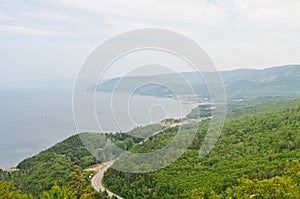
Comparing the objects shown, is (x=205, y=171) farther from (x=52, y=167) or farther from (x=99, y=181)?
(x=52, y=167)

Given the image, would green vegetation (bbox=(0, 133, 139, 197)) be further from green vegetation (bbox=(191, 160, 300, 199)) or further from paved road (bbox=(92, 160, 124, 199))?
green vegetation (bbox=(191, 160, 300, 199))

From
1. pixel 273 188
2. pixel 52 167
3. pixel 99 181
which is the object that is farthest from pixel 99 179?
pixel 273 188

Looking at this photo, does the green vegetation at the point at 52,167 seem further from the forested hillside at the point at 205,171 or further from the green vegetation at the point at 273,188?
the green vegetation at the point at 273,188

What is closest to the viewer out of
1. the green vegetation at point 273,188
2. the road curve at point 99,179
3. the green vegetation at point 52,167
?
the green vegetation at point 273,188

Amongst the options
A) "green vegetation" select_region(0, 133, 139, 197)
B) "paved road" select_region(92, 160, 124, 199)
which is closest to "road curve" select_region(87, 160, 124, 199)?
"paved road" select_region(92, 160, 124, 199)

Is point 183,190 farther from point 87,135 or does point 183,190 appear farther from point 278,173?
point 87,135

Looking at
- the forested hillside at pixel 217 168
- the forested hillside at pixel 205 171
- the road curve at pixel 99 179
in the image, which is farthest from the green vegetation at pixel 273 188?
the road curve at pixel 99 179

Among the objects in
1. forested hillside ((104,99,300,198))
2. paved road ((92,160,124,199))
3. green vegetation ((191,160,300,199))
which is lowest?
paved road ((92,160,124,199))

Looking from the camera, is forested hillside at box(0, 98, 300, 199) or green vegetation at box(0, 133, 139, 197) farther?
green vegetation at box(0, 133, 139, 197)

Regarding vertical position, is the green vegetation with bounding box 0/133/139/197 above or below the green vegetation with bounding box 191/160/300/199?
below
